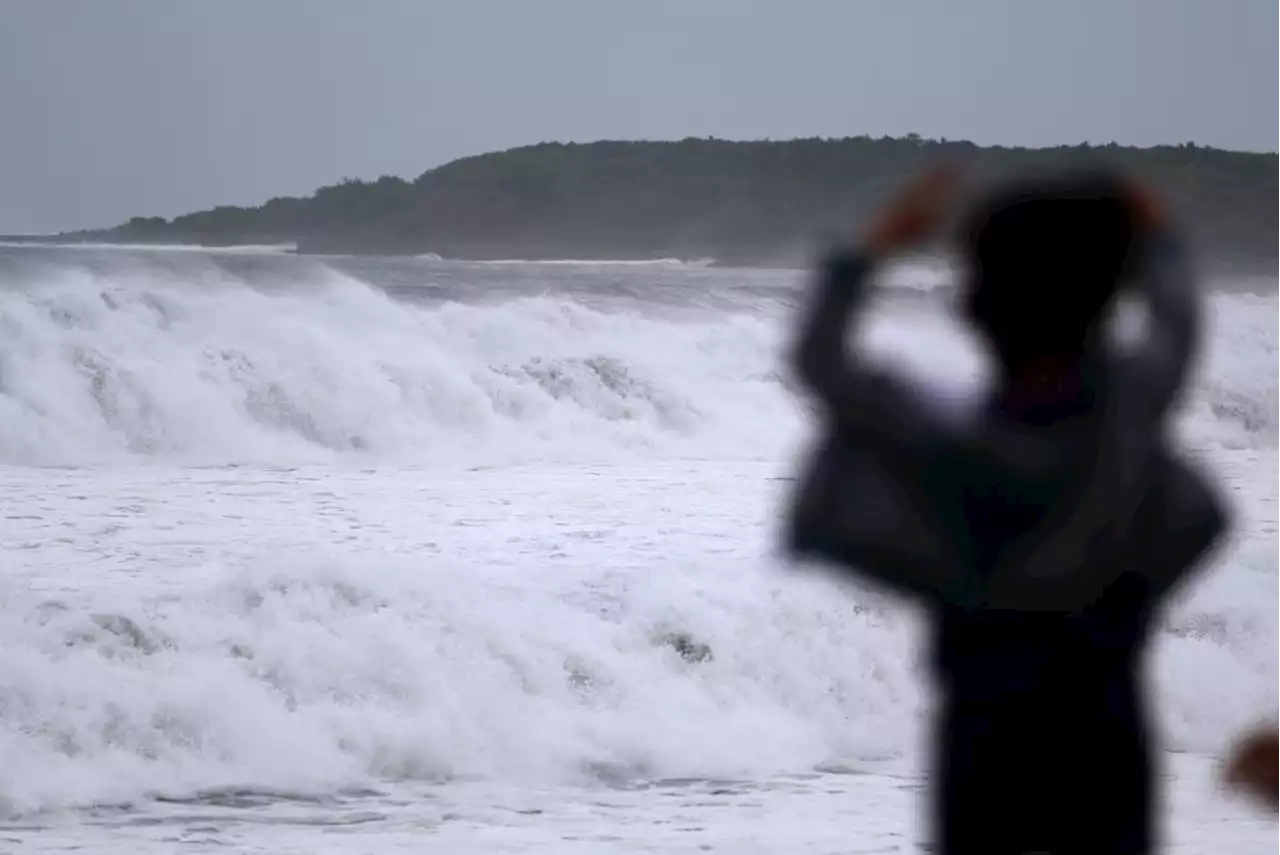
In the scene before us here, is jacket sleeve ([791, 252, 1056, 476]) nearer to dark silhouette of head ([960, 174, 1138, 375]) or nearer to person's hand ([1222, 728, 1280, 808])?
dark silhouette of head ([960, 174, 1138, 375])

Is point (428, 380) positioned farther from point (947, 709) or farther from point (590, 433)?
point (947, 709)

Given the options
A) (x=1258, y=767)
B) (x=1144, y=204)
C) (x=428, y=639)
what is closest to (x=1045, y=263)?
(x=1144, y=204)

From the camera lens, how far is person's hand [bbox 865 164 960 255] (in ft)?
4.17

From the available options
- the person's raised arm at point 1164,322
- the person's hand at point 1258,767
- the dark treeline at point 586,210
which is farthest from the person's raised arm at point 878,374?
the dark treeline at point 586,210

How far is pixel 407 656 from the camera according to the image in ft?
26.2

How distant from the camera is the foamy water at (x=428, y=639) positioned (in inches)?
245

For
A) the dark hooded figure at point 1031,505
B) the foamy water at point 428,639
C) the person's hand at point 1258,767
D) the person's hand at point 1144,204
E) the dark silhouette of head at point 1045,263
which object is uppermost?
the person's hand at point 1144,204

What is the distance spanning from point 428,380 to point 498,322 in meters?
2.21

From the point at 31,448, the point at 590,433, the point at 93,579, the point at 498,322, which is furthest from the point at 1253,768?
the point at 498,322

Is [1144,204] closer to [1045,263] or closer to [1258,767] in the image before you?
[1045,263]

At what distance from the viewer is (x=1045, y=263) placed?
1318 millimetres

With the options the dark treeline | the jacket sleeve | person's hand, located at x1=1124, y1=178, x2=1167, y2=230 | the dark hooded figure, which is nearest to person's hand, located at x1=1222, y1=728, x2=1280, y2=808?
the dark hooded figure

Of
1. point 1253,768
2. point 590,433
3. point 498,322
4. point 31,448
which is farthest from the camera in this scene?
point 498,322

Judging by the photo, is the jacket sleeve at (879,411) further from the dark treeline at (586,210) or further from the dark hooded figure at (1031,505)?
the dark treeline at (586,210)
